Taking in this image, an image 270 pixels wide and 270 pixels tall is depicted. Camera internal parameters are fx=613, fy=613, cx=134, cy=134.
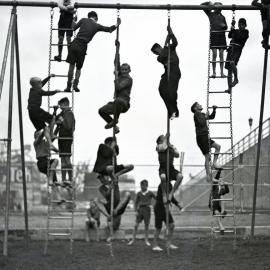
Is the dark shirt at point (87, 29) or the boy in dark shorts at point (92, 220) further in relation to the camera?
the boy in dark shorts at point (92, 220)

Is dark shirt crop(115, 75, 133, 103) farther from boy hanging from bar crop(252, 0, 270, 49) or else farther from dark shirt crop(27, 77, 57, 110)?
boy hanging from bar crop(252, 0, 270, 49)

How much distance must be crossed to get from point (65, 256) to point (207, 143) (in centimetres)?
400

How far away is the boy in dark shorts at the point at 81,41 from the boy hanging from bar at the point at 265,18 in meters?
3.11

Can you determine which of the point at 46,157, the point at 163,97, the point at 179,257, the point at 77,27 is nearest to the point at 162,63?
the point at 163,97

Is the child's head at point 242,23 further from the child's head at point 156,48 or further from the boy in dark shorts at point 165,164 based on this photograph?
the boy in dark shorts at point 165,164

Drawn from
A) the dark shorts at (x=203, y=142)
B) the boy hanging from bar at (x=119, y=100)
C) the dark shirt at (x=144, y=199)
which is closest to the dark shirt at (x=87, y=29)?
the boy hanging from bar at (x=119, y=100)

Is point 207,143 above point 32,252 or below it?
above

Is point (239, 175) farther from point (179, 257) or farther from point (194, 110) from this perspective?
point (179, 257)

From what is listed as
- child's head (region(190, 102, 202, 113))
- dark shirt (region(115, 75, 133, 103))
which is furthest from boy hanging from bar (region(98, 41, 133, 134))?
child's head (region(190, 102, 202, 113))

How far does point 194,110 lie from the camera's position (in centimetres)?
1379

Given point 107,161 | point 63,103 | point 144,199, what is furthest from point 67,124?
point 144,199

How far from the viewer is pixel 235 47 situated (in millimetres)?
13336

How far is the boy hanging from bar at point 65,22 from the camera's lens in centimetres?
1269

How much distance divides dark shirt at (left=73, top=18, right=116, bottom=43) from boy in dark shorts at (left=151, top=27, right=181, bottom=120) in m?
1.19
